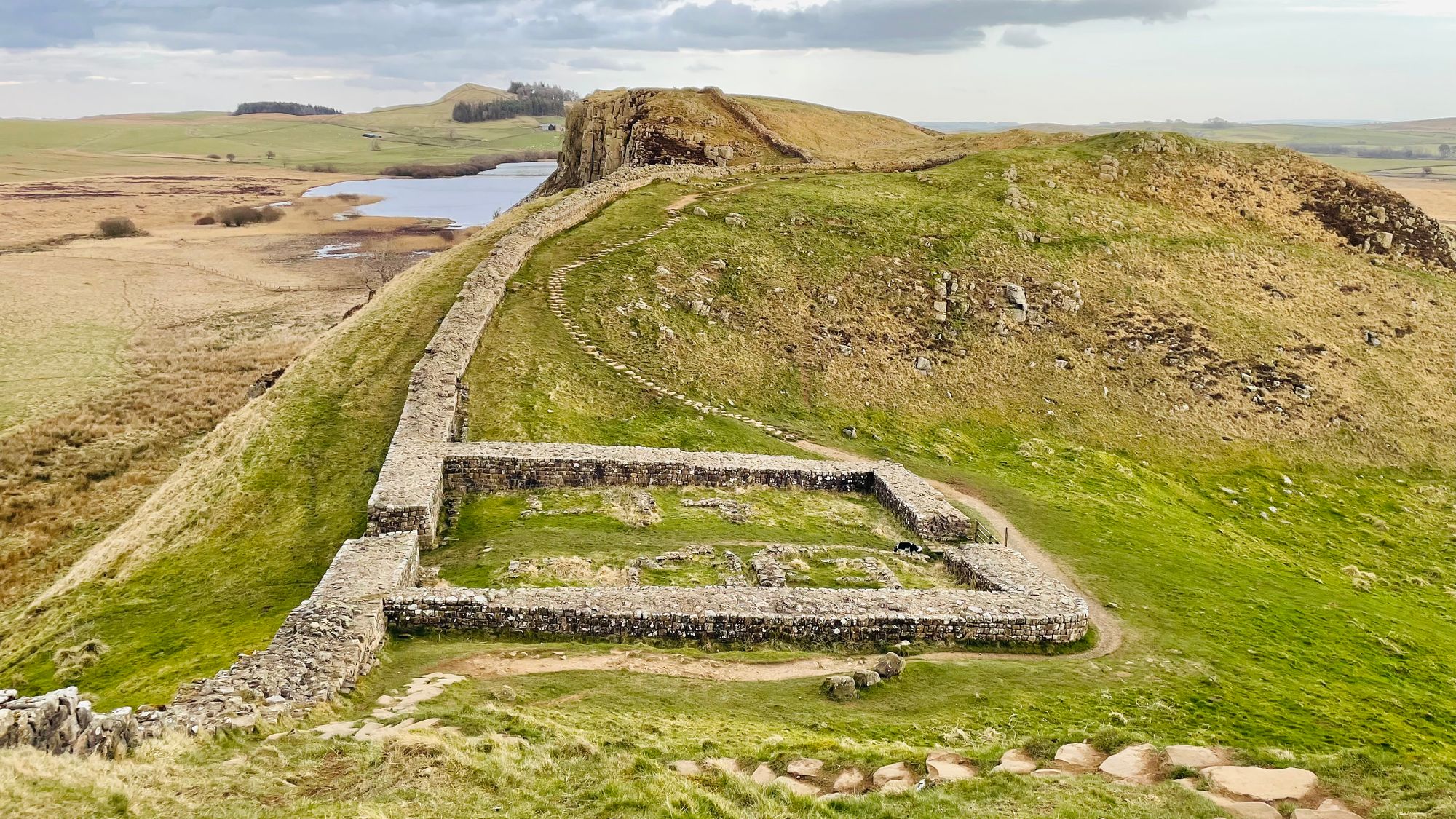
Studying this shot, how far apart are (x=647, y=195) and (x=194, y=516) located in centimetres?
3427

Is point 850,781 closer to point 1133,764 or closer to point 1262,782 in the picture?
point 1133,764

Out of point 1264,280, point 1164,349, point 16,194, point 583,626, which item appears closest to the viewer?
point 583,626

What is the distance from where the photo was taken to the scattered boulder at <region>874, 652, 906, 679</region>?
17578 mm

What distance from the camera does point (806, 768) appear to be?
12812mm

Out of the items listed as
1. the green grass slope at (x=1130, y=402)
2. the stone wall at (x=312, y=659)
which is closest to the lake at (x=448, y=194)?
the green grass slope at (x=1130, y=402)

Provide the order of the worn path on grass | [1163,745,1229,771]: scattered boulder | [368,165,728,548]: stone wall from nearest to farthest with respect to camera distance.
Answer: [1163,745,1229,771]: scattered boulder
the worn path on grass
[368,165,728,548]: stone wall

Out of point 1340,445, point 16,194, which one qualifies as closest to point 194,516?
point 1340,445

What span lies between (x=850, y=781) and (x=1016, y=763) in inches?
110

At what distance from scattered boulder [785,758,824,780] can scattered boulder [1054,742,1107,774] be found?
3720 millimetres

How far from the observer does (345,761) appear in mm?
11641

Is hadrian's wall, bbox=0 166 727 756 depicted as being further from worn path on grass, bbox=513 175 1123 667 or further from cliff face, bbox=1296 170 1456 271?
→ cliff face, bbox=1296 170 1456 271

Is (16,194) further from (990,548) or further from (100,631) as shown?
(990,548)

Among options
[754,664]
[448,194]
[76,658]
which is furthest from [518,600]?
[448,194]

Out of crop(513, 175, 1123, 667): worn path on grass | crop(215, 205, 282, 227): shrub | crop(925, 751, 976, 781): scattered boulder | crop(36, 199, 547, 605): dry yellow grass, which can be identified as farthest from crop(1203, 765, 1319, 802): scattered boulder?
crop(215, 205, 282, 227): shrub
